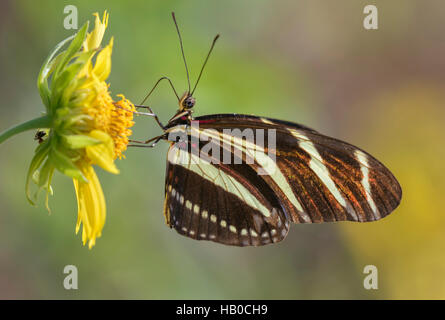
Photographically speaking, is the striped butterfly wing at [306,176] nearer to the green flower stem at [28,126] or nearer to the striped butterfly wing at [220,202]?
the striped butterfly wing at [220,202]

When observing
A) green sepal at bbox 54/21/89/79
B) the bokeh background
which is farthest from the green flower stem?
the bokeh background

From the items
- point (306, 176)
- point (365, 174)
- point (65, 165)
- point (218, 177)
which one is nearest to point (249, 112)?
point (218, 177)

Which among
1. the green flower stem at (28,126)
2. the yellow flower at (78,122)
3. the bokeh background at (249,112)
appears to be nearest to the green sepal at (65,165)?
the yellow flower at (78,122)

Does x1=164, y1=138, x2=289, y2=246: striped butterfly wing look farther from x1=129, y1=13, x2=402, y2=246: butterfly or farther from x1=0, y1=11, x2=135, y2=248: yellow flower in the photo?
x1=0, y1=11, x2=135, y2=248: yellow flower

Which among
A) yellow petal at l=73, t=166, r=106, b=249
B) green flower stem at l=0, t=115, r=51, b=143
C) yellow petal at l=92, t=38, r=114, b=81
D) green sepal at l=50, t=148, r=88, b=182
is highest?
yellow petal at l=92, t=38, r=114, b=81

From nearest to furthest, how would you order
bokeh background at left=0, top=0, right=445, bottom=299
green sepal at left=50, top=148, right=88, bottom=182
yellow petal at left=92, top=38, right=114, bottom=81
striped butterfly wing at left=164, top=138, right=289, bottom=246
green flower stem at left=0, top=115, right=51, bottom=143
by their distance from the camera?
1. green flower stem at left=0, top=115, right=51, bottom=143
2. green sepal at left=50, top=148, right=88, bottom=182
3. yellow petal at left=92, top=38, right=114, bottom=81
4. striped butterfly wing at left=164, top=138, right=289, bottom=246
5. bokeh background at left=0, top=0, right=445, bottom=299

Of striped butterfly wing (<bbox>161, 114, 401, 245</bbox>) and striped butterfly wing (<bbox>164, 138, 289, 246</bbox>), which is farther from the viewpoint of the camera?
striped butterfly wing (<bbox>164, 138, 289, 246</bbox>)

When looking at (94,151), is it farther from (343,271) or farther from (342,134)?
(342,134)

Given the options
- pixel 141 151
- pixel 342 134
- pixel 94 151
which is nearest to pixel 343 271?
pixel 342 134
